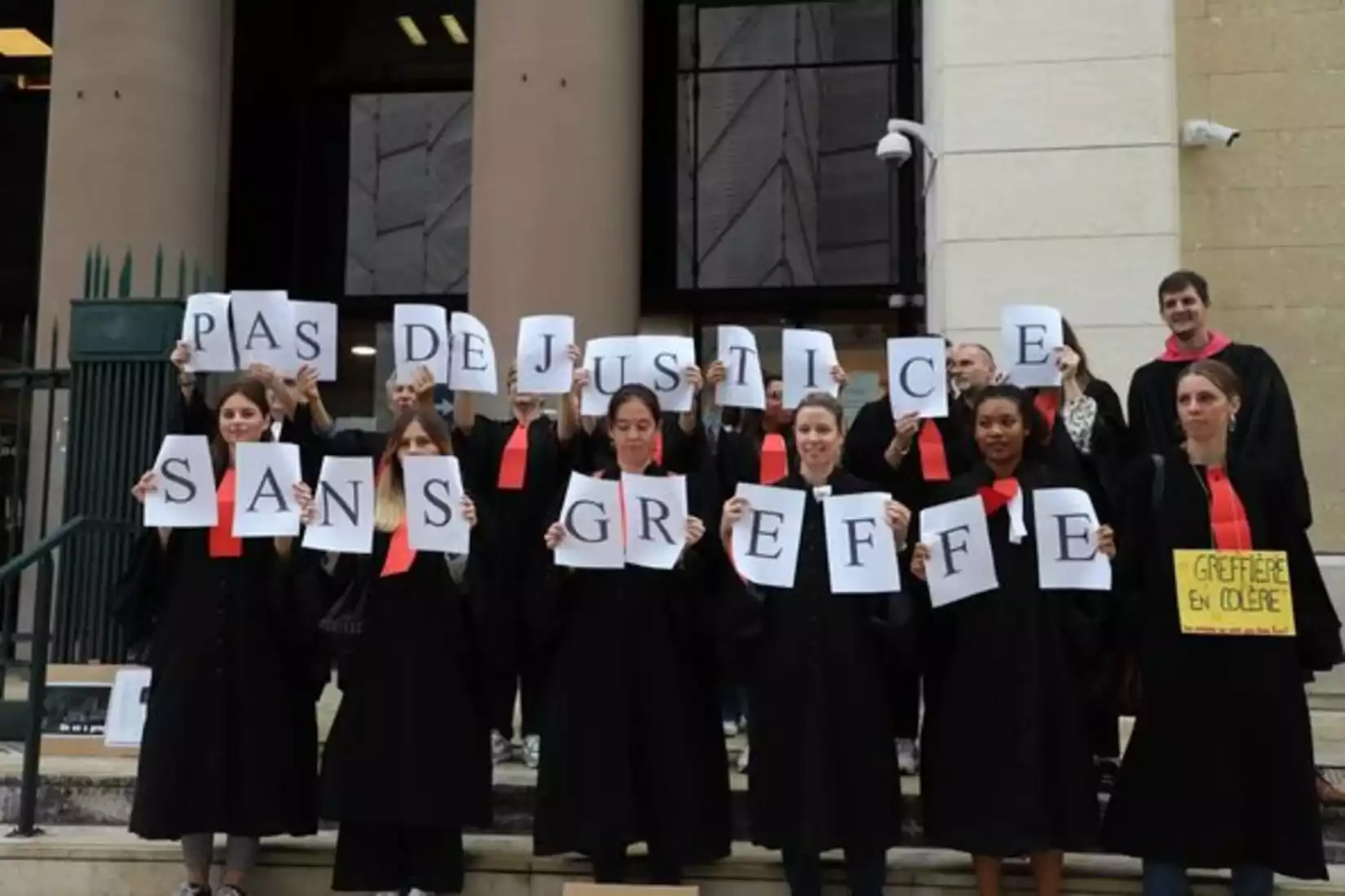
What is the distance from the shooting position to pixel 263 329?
5.99 metres

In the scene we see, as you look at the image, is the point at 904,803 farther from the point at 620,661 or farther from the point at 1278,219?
the point at 1278,219

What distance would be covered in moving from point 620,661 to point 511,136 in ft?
22.9

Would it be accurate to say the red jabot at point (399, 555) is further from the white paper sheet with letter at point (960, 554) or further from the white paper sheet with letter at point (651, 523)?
the white paper sheet with letter at point (960, 554)

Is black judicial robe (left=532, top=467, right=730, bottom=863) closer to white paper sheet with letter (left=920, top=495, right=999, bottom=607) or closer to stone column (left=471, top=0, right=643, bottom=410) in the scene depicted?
white paper sheet with letter (left=920, top=495, right=999, bottom=607)

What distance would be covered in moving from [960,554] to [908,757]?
164 centimetres

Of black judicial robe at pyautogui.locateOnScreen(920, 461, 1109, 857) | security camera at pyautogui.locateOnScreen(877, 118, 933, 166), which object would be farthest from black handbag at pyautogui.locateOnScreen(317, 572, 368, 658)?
security camera at pyautogui.locateOnScreen(877, 118, 933, 166)

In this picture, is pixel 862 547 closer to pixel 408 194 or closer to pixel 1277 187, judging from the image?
pixel 1277 187

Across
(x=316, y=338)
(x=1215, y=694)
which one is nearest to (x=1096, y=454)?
(x=1215, y=694)

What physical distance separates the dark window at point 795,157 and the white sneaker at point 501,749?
8.20 m

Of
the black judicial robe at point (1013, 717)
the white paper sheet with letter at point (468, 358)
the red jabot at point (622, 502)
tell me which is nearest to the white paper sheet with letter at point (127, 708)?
the white paper sheet with letter at point (468, 358)

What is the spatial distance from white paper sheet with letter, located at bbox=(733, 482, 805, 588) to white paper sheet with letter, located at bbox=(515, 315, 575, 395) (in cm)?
123

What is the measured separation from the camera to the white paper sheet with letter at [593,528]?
5309 millimetres

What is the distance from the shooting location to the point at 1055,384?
583 centimetres

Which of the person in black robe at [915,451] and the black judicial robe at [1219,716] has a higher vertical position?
the person in black robe at [915,451]
